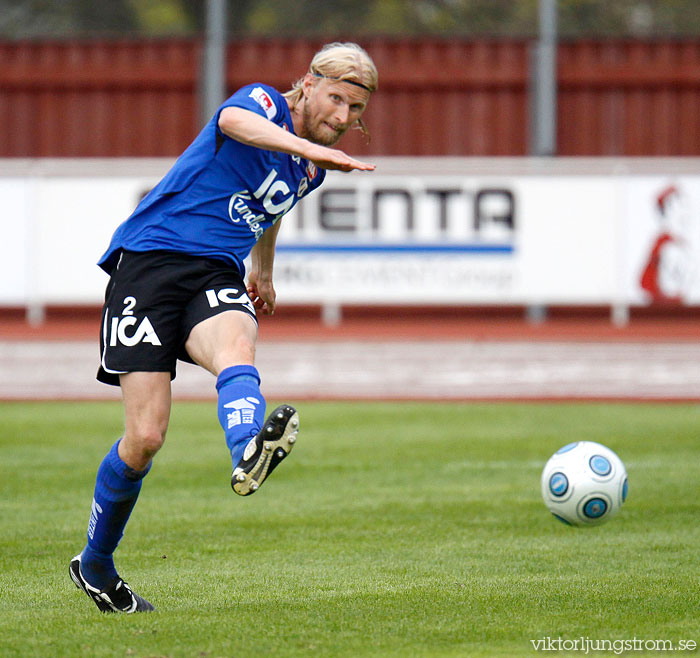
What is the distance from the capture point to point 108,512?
4.68 meters

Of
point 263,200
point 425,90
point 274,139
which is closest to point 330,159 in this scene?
point 274,139

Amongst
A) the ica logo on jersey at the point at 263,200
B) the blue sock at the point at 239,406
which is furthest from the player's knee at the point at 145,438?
the ica logo on jersey at the point at 263,200

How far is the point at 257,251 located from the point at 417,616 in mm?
1807

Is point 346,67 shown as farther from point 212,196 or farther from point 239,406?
point 239,406

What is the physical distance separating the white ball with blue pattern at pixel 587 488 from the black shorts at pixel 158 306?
6.81ft

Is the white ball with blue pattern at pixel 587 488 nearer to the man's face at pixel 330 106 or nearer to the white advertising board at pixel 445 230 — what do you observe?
the man's face at pixel 330 106

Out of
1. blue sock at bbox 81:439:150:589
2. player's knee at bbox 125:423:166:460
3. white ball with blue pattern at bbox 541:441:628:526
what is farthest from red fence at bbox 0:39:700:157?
player's knee at bbox 125:423:166:460

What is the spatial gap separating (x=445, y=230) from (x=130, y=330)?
14.3 meters

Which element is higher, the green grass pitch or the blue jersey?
the blue jersey

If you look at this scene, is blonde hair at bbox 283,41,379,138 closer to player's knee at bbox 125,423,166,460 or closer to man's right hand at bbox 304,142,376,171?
man's right hand at bbox 304,142,376,171

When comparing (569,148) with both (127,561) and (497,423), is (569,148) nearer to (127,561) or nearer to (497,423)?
(497,423)

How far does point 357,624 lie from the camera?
14.5ft

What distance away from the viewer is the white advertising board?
1856 cm

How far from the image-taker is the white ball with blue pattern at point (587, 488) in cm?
586
